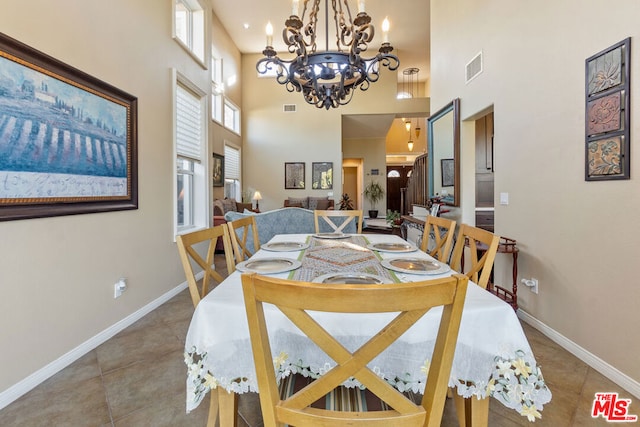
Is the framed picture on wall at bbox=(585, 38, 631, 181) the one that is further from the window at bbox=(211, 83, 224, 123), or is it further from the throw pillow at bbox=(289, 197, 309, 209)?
the throw pillow at bbox=(289, 197, 309, 209)

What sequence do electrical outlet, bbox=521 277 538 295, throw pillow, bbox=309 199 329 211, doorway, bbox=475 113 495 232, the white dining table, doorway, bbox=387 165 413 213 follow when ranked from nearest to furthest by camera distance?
the white dining table < electrical outlet, bbox=521 277 538 295 < doorway, bbox=475 113 495 232 < throw pillow, bbox=309 199 329 211 < doorway, bbox=387 165 413 213

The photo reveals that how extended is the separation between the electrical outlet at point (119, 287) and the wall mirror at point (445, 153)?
3.60m

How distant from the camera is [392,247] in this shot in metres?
1.83

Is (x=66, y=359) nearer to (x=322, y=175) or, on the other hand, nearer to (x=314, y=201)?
(x=314, y=201)

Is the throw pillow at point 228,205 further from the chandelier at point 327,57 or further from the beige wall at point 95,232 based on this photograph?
the chandelier at point 327,57

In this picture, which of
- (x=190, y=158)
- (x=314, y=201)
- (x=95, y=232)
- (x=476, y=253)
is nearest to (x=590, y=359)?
(x=476, y=253)

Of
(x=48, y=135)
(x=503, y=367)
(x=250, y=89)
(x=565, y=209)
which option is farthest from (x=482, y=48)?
(x=250, y=89)

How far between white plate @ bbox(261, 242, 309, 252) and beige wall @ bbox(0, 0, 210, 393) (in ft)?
4.45

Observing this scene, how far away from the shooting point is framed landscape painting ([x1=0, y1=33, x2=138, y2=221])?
161 centimetres

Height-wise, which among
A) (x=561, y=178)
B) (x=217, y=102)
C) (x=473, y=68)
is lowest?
(x=561, y=178)

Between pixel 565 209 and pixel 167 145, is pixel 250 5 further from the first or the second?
pixel 565 209

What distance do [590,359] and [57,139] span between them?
3663mm

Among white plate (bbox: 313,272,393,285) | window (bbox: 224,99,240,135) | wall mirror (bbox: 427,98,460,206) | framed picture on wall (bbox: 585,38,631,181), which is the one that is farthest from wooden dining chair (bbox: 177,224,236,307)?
window (bbox: 224,99,240,135)

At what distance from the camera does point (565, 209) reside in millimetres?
2072
